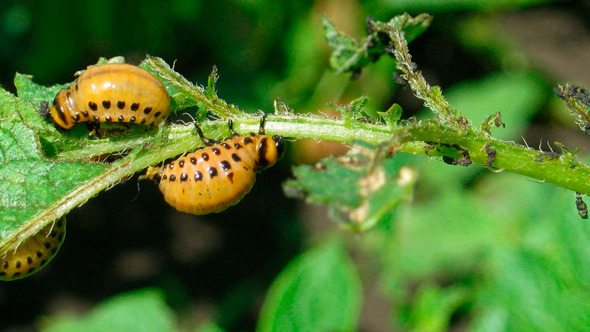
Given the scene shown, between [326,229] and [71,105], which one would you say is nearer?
[71,105]

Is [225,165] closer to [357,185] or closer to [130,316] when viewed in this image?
[357,185]

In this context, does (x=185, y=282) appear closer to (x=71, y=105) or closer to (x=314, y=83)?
(x=314, y=83)

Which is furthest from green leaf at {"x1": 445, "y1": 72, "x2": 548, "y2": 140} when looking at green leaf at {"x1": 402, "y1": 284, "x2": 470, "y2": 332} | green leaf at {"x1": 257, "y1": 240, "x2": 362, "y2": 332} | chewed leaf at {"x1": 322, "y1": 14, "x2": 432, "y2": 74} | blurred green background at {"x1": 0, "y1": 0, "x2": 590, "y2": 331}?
chewed leaf at {"x1": 322, "y1": 14, "x2": 432, "y2": 74}

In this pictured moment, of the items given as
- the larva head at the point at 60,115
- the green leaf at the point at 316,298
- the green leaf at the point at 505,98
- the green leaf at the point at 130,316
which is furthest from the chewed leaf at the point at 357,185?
the green leaf at the point at 505,98

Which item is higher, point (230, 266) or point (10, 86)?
point (10, 86)

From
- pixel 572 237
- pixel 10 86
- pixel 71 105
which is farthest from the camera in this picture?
pixel 10 86

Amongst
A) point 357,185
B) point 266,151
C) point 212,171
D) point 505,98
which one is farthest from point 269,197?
point 357,185

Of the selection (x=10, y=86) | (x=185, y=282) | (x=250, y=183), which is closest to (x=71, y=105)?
(x=250, y=183)
